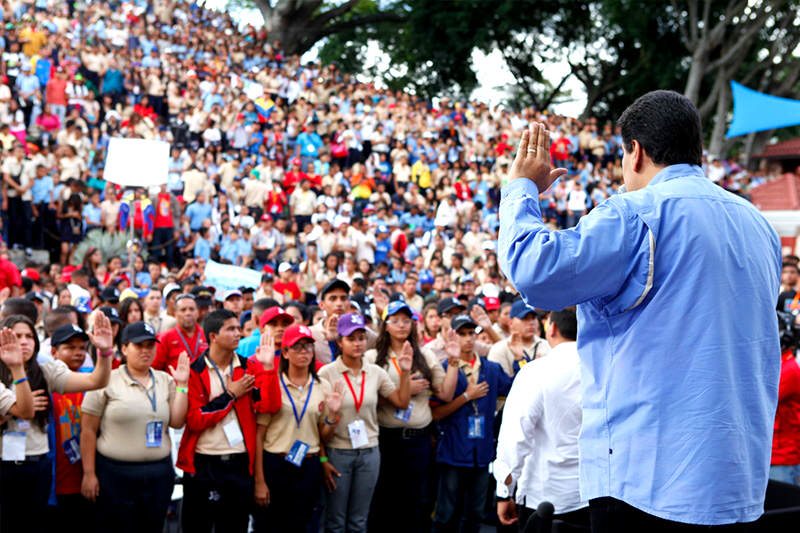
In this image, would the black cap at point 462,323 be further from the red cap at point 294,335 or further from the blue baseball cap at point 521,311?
the red cap at point 294,335

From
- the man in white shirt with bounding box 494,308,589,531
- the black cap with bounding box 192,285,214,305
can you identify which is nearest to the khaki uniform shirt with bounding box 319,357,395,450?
the man in white shirt with bounding box 494,308,589,531

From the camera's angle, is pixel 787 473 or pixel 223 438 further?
pixel 787 473

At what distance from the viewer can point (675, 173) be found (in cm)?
221

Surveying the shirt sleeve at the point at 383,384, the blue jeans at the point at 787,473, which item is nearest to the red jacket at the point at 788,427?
the blue jeans at the point at 787,473

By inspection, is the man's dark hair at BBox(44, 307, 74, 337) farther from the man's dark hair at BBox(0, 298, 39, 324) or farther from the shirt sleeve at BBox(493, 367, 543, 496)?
the shirt sleeve at BBox(493, 367, 543, 496)

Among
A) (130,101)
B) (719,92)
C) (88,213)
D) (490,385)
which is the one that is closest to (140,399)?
(490,385)

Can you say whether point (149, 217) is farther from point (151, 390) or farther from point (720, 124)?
point (720, 124)

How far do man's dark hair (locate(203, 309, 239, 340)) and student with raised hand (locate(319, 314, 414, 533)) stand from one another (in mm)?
834

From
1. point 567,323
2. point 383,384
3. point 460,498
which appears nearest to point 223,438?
point 383,384

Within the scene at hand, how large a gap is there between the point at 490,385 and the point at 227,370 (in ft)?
7.22

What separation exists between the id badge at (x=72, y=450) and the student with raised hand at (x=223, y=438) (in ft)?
2.08

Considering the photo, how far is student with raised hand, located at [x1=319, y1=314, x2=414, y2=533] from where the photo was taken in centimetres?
614

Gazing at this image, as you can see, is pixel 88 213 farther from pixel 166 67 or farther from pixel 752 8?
pixel 752 8

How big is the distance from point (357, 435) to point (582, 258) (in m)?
4.35
